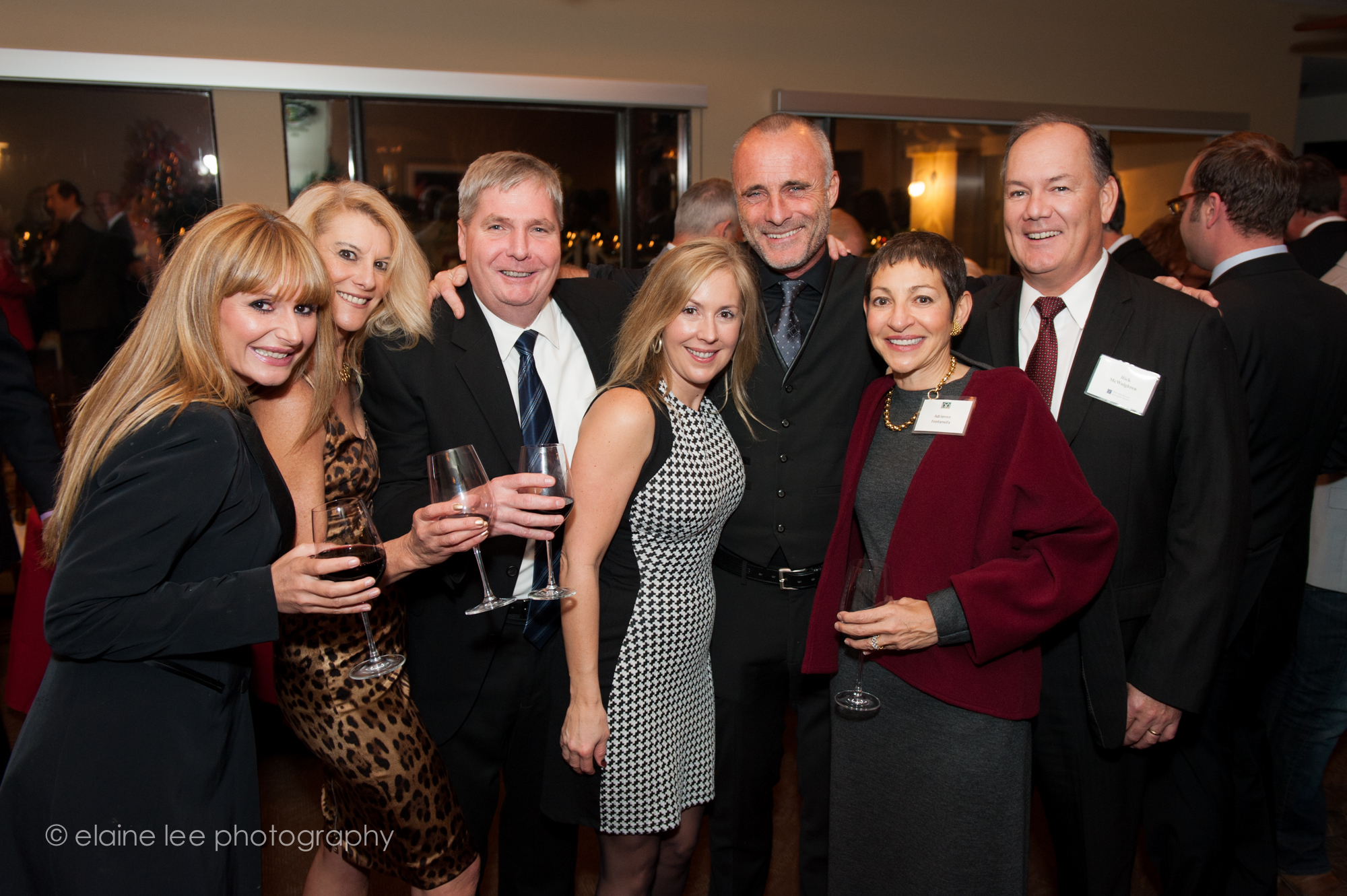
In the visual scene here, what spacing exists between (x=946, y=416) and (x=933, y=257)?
0.37 metres

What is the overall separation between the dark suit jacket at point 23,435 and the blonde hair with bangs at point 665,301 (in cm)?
224

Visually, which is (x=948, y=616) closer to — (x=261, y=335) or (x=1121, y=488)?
(x=1121, y=488)

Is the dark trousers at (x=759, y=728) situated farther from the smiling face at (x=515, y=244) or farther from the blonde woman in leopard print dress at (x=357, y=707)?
the smiling face at (x=515, y=244)

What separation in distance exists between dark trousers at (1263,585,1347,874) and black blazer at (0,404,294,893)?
3.23 m

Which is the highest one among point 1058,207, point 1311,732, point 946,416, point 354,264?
point 1058,207

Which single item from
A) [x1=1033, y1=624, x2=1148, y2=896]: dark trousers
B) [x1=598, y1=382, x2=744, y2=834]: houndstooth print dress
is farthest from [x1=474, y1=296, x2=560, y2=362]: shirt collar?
[x1=1033, y1=624, x2=1148, y2=896]: dark trousers

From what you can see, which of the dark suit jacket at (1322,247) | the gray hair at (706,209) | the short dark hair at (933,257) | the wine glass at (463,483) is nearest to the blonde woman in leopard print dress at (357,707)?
the wine glass at (463,483)

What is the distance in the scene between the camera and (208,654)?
1550 mm

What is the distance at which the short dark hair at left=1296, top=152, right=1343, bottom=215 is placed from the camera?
12.9ft

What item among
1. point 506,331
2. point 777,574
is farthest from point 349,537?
point 777,574

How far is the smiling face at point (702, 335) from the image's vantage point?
201 centimetres

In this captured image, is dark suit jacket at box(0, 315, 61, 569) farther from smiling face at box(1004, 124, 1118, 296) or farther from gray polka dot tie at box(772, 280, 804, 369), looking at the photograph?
smiling face at box(1004, 124, 1118, 296)

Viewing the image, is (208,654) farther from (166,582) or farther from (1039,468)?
(1039,468)

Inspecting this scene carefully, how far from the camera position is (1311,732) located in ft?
9.39
